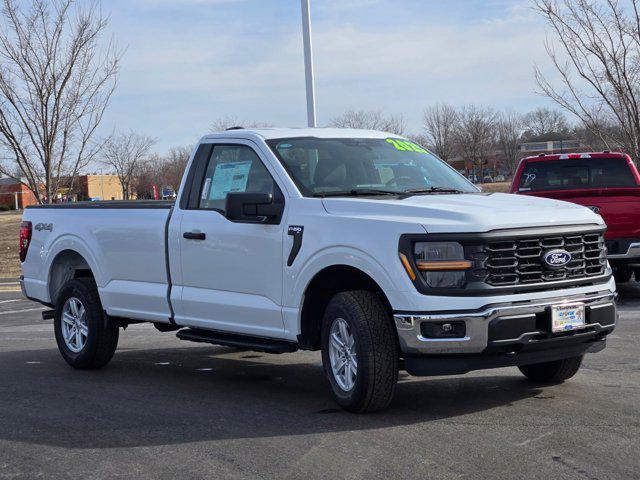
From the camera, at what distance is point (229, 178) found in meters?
7.75

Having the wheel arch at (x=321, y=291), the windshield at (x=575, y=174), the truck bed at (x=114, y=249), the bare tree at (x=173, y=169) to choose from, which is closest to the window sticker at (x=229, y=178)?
the truck bed at (x=114, y=249)

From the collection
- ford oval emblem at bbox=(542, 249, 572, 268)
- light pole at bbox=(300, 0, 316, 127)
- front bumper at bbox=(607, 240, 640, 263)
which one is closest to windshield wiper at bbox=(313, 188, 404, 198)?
ford oval emblem at bbox=(542, 249, 572, 268)

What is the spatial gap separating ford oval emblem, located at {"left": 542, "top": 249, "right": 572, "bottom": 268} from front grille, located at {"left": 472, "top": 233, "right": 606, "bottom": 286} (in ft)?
0.08

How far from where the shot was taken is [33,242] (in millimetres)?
9680

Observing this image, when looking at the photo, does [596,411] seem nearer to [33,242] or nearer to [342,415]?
[342,415]

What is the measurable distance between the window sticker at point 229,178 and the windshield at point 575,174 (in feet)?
22.5

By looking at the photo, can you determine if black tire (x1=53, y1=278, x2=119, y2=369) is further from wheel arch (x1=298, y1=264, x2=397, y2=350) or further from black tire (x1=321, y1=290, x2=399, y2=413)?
black tire (x1=321, y1=290, x2=399, y2=413)

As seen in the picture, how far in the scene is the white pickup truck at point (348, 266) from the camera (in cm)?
596

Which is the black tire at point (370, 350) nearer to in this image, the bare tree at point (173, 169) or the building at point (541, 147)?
the bare tree at point (173, 169)

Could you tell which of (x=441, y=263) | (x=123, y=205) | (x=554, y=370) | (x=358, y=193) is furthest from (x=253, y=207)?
(x=554, y=370)

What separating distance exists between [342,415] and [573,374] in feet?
6.60

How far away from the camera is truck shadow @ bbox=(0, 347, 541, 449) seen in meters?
6.20

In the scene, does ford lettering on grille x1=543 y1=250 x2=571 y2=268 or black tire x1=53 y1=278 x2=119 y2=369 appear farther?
black tire x1=53 y1=278 x2=119 y2=369

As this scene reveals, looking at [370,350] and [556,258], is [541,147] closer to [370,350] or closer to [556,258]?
[556,258]
